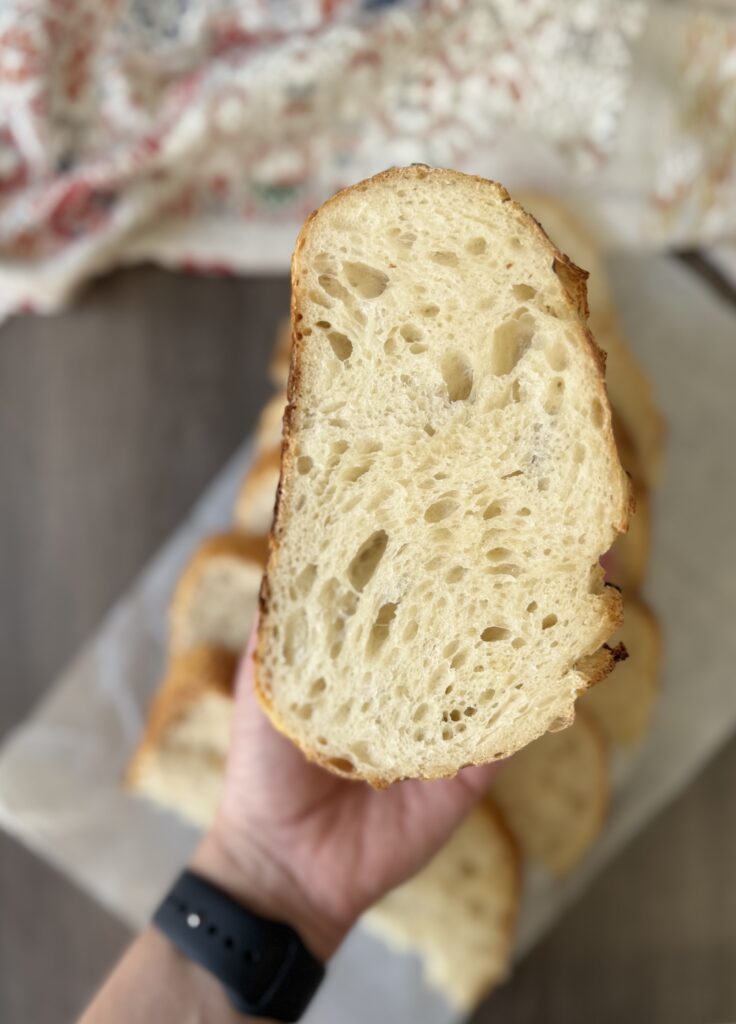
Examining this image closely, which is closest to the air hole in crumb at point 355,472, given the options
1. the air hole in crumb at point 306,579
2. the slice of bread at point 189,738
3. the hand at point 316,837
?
the air hole in crumb at point 306,579

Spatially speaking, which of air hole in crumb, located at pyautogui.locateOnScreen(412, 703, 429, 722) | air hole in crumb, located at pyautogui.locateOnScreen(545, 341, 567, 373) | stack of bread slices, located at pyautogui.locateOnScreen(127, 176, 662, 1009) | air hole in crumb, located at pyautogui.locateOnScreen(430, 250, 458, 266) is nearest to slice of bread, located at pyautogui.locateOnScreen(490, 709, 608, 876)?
stack of bread slices, located at pyautogui.locateOnScreen(127, 176, 662, 1009)

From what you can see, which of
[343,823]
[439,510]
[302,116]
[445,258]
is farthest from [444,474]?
[302,116]

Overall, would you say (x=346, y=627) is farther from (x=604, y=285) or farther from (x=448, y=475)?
(x=604, y=285)

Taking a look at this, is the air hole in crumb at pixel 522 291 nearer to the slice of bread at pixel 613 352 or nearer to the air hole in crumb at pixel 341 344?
the air hole in crumb at pixel 341 344

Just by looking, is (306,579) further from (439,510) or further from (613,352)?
(613,352)

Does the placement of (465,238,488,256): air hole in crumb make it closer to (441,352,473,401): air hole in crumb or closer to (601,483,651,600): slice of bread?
(441,352,473,401): air hole in crumb

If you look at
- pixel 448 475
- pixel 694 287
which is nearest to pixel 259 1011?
pixel 448 475
